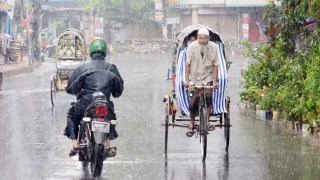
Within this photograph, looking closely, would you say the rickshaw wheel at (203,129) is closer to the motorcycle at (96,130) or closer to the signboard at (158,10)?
the motorcycle at (96,130)

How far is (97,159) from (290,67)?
8.75 metres

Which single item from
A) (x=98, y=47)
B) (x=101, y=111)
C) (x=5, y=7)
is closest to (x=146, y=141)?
(x=98, y=47)

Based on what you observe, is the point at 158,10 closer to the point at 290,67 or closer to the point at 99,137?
the point at 290,67

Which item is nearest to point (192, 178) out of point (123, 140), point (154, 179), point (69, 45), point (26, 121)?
point (154, 179)

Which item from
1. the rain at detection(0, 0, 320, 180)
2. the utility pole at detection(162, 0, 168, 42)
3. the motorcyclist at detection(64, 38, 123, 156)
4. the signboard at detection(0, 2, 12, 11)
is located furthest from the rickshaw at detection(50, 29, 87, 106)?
the utility pole at detection(162, 0, 168, 42)

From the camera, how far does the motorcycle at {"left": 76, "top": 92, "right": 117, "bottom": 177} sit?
9719 mm

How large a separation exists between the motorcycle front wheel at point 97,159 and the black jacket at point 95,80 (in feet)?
2.78

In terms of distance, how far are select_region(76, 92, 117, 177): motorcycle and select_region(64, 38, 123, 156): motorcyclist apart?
0.21 metres

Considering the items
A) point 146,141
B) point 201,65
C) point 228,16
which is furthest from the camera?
point 228,16

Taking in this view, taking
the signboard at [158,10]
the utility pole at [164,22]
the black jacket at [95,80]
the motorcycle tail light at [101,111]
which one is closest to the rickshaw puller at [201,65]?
the black jacket at [95,80]

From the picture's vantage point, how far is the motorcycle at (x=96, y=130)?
9.72 m

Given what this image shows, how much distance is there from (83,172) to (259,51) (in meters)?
11.4

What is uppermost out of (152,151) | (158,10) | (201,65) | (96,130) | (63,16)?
(158,10)

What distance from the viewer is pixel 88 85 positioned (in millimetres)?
10320
